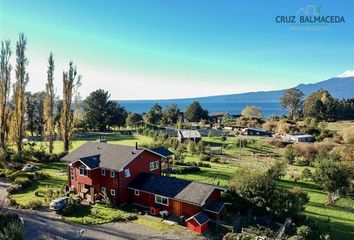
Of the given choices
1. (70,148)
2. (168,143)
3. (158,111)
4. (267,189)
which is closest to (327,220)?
(267,189)

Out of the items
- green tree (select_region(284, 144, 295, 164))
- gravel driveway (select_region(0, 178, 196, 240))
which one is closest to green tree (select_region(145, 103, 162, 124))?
green tree (select_region(284, 144, 295, 164))

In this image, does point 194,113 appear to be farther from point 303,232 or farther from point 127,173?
point 303,232

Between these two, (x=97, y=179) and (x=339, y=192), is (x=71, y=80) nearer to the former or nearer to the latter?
(x=97, y=179)

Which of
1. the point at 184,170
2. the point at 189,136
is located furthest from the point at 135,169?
the point at 189,136

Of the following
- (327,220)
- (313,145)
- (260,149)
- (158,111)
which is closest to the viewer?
(327,220)

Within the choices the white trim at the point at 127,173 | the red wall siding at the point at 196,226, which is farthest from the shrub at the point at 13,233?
the red wall siding at the point at 196,226

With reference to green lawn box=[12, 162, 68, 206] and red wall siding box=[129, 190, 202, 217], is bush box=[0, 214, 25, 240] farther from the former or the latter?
red wall siding box=[129, 190, 202, 217]
